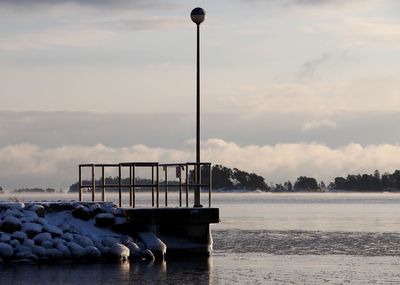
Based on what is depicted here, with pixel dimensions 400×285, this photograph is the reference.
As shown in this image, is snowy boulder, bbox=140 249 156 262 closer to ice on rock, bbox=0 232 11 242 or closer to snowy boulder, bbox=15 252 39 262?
snowy boulder, bbox=15 252 39 262

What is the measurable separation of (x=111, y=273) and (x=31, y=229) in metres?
5.05

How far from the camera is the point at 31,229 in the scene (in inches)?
1217

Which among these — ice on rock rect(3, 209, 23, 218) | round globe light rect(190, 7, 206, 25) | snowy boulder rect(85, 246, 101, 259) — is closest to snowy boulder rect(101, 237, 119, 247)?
snowy boulder rect(85, 246, 101, 259)

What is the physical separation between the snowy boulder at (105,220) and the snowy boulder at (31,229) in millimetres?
2035

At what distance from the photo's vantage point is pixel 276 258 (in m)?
31.3

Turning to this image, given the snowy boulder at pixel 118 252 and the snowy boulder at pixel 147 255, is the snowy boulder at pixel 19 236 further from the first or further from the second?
the snowy boulder at pixel 147 255

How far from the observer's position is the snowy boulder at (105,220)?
32453mm

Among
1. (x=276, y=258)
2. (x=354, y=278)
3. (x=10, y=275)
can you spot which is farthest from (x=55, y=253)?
(x=354, y=278)

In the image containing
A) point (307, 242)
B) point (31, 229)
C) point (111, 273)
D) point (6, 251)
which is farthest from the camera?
point (307, 242)

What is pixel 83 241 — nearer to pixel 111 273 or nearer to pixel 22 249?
pixel 22 249

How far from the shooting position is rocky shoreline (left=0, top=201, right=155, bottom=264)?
99.3ft

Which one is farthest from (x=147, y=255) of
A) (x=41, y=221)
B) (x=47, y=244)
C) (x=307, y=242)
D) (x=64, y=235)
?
(x=307, y=242)

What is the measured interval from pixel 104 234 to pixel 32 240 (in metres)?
2.45

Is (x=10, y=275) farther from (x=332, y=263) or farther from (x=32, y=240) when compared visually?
(x=332, y=263)
